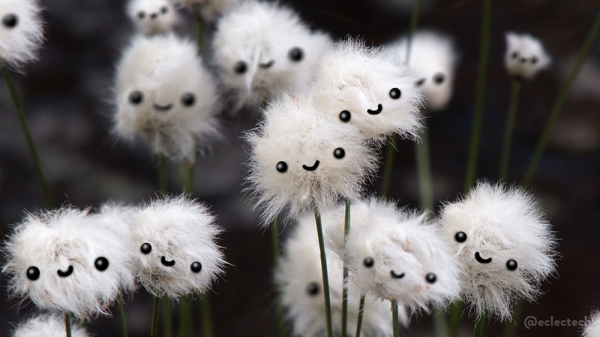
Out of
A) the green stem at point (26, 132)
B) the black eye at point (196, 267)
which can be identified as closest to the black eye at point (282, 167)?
the black eye at point (196, 267)

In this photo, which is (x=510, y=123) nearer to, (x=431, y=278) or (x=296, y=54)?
(x=296, y=54)

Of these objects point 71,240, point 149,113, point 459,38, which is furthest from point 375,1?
point 71,240

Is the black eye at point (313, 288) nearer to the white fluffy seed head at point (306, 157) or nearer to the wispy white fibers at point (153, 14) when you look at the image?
the white fluffy seed head at point (306, 157)

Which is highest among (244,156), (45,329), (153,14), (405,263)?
(153,14)

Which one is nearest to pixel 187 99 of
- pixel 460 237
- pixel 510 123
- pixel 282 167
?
pixel 282 167

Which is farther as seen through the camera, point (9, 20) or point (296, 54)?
point (296, 54)

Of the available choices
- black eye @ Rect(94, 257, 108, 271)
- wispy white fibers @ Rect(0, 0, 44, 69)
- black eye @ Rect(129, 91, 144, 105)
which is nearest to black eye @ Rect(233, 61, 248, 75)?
black eye @ Rect(129, 91, 144, 105)
